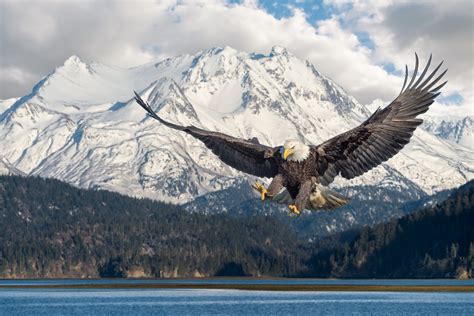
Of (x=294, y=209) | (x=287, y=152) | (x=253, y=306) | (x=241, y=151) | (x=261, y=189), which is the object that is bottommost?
(x=253, y=306)

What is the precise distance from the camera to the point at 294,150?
19609 millimetres

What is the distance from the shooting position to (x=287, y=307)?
15262 cm

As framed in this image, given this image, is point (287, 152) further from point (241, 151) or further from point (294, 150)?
point (241, 151)

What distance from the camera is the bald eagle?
19.9 m

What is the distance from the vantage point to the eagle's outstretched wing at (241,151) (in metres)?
21.9

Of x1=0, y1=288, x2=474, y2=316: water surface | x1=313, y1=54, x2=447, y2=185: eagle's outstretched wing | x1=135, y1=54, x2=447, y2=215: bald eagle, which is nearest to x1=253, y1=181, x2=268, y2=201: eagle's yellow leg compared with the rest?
x1=135, y1=54, x2=447, y2=215: bald eagle

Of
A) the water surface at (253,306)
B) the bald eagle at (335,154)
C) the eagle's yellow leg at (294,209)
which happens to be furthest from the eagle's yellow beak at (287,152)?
the water surface at (253,306)

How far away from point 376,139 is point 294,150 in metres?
2.72

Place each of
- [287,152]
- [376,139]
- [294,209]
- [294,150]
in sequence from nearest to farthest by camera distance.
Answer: [294,209] < [287,152] < [294,150] < [376,139]

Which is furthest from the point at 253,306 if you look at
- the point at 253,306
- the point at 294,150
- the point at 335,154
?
the point at 294,150

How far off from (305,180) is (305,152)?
65 cm

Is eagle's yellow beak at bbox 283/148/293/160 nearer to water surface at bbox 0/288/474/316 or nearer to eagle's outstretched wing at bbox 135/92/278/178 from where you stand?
eagle's outstretched wing at bbox 135/92/278/178

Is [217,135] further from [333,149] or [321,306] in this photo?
[321,306]

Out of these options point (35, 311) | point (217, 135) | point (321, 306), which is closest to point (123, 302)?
point (35, 311)
